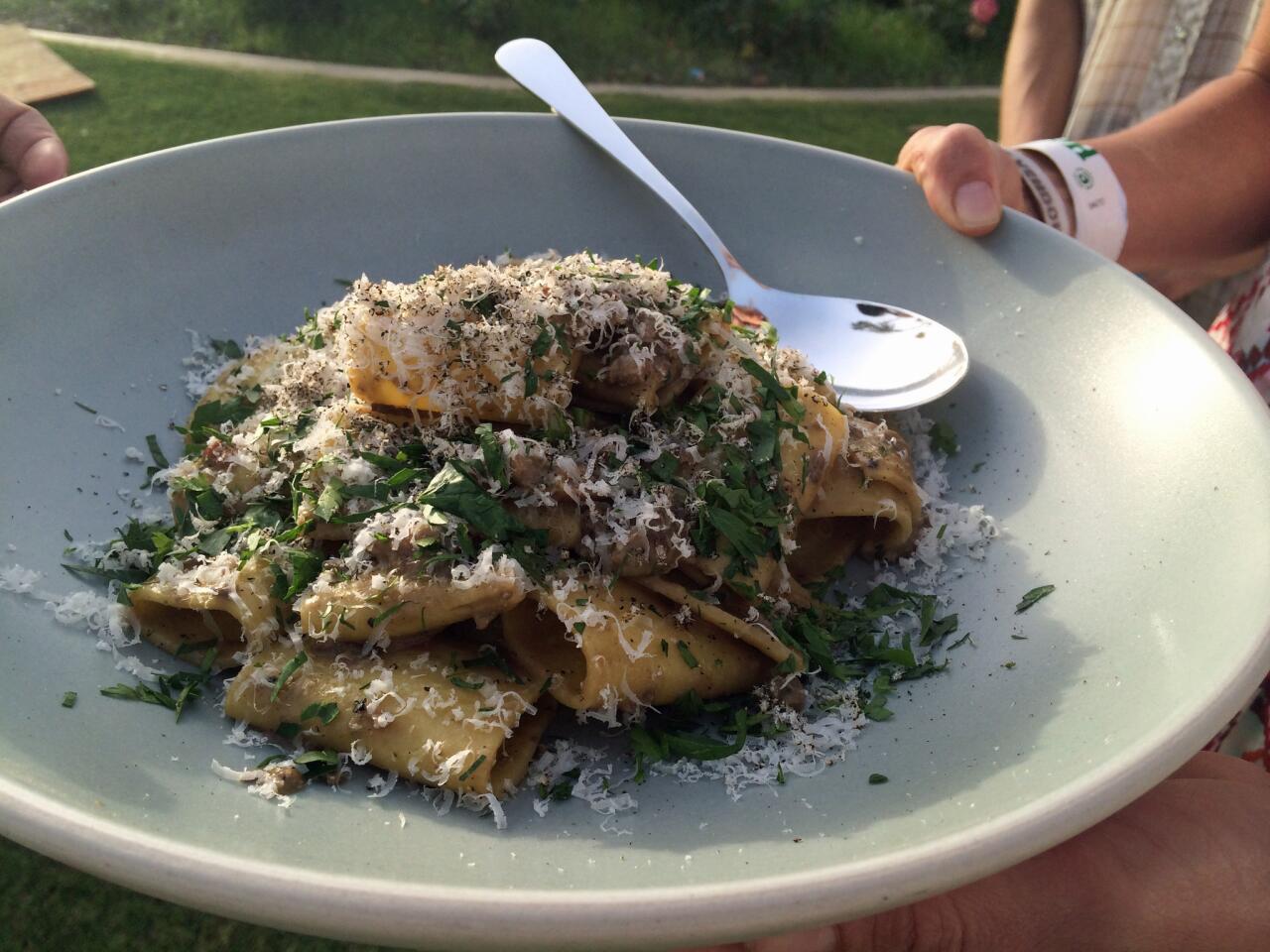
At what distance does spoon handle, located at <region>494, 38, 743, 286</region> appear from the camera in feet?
10.8

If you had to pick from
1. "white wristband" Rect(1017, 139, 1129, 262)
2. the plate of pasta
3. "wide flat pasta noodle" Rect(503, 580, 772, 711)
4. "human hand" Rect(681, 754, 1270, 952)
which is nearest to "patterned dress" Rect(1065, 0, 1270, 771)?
"white wristband" Rect(1017, 139, 1129, 262)

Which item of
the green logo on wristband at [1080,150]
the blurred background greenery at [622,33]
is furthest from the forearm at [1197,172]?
the blurred background greenery at [622,33]

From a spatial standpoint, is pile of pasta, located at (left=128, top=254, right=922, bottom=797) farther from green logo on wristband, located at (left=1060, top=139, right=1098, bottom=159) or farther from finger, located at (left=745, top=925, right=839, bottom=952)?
green logo on wristband, located at (left=1060, top=139, right=1098, bottom=159)

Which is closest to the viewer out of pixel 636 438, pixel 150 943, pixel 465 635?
pixel 465 635

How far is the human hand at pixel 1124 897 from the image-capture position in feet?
6.82

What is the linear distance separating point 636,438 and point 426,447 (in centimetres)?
47

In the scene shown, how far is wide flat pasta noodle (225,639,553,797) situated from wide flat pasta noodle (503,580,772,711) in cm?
9

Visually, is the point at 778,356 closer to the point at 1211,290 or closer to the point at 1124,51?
the point at 1211,290

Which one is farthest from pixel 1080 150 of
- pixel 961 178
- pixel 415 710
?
pixel 415 710

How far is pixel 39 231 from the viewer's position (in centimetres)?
278

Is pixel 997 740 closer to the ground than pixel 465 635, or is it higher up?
higher up

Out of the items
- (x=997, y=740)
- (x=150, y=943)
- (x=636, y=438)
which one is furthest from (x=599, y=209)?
(x=150, y=943)

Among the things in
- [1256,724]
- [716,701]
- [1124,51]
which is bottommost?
[1256,724]

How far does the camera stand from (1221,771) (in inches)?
100
